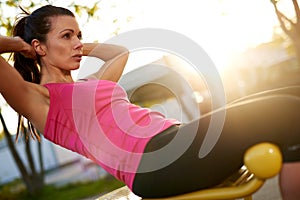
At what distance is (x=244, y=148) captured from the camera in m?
0.98

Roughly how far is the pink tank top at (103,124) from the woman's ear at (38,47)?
215 mm

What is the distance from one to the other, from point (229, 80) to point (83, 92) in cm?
942

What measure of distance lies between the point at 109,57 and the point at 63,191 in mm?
8036

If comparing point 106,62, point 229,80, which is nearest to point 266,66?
point 229,80

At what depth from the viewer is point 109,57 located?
2016 millimetres

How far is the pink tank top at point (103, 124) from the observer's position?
126 cm

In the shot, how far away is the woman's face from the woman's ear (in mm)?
10

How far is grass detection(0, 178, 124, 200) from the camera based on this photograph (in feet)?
26.9

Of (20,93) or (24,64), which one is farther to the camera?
(24,64)

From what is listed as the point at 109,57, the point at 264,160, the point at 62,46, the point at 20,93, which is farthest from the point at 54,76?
the point at 264,160

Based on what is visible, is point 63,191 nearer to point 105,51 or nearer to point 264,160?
point 105,51

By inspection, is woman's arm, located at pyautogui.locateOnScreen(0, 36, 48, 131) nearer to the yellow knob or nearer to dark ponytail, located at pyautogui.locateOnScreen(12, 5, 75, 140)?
dark ponytail, located at pyautogui.locateOnScreen(12, 5, 75, 140)

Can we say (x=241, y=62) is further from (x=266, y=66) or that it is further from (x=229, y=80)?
(x=229, y=80)

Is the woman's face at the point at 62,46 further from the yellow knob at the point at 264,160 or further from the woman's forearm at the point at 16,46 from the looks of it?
the yellow knob at the point at 264,160
